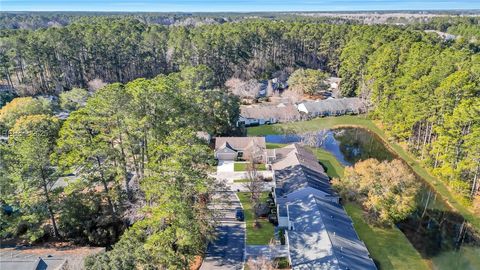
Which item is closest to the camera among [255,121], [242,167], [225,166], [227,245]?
[227,245]

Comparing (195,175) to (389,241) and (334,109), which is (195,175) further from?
(334,109)

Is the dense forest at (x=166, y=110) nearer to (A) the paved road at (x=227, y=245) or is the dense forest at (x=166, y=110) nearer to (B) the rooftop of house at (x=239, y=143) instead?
(A) the paved road at (x=227, y=245)

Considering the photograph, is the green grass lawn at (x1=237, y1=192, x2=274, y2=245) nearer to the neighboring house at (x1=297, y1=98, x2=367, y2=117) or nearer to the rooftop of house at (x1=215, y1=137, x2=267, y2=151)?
the rooftop of house at (x1=215, y1=137, x2=267, y2=151)

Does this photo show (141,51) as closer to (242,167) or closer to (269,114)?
(269,114)

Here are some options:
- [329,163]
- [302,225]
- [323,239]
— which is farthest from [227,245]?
[329,163]

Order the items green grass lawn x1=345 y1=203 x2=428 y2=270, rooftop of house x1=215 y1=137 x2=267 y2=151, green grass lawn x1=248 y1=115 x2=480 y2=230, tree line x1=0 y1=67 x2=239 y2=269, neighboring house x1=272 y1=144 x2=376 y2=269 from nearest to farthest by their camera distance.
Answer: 1. tree line x1=0 y1=67 x2=239 y2=269
2. neighboring house x1=272 y1=144 x2=376 y2=269
3. green grass lawn x1=345 y1=203 x2=428 y2=270
4. green grass lawn x1=248 y1=115 x2=480 y2=230
5. rooftop of house x1=215 y1=137 x2=267 y2=151

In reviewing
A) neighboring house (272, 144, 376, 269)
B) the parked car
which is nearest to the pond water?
neighboring house (272, 144, 376, 269)

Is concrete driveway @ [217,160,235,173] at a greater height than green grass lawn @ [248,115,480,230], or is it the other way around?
concrete driveway @ [217,160,235,173]
